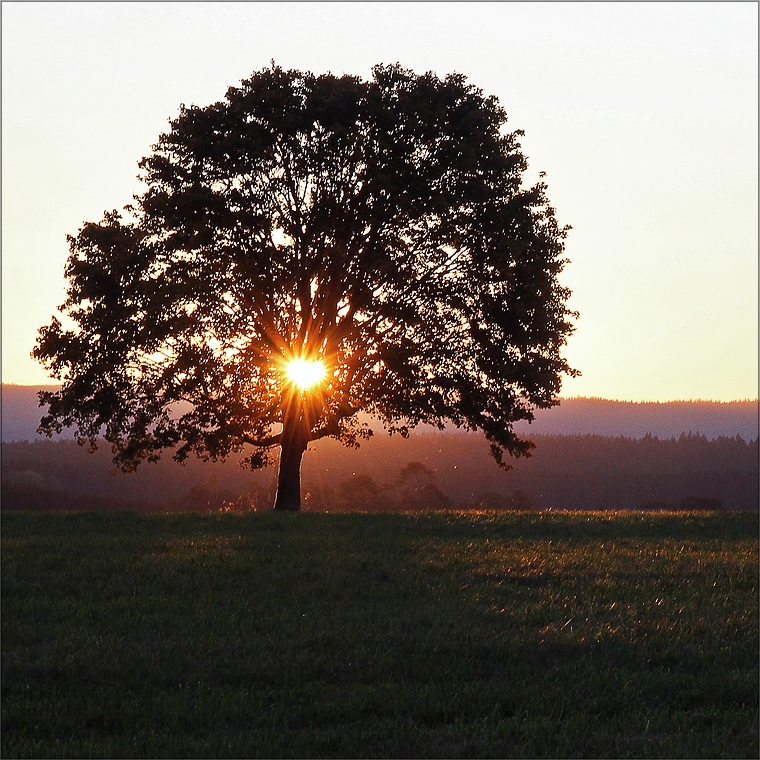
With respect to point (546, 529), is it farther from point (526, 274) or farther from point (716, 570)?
point (526, 274)

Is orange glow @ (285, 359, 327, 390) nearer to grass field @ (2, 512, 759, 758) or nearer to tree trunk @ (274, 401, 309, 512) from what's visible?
tree trunk @ (274, 401, 309, 512)

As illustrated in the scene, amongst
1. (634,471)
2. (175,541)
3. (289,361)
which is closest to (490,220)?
(289,361)

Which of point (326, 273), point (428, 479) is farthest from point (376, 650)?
point (428, 479)

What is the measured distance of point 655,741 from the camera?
8.02m

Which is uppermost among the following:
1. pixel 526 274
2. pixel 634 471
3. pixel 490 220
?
pixel 490 220

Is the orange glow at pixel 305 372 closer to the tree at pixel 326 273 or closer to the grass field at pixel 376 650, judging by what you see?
the tree at pixel 326 273

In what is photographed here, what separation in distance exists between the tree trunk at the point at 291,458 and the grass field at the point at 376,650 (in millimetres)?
10432

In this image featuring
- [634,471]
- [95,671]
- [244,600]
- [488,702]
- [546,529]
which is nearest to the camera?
[488,702]

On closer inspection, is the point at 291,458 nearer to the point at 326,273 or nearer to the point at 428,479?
the point at 326,273

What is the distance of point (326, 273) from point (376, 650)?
1766 cm

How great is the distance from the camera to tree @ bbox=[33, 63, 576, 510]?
2650 cm

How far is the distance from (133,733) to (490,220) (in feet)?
70.6

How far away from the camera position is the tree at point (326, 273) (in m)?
26.5

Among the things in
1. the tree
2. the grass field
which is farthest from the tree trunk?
the grass field
